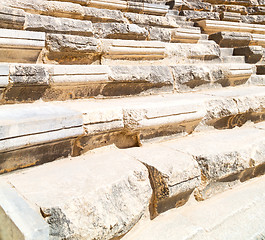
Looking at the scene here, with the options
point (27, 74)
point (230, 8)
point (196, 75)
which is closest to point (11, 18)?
point (27, 74)

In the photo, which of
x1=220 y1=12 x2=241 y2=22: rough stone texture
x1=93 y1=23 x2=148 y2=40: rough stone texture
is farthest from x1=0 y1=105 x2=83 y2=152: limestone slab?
x1=220 y1=12 x2=241 y2=22: rough stone texture

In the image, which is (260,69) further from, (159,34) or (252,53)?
(159,34)

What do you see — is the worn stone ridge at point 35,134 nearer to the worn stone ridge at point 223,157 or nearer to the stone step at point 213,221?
the stone step at point 213,221

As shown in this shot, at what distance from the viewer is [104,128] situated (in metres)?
1.53

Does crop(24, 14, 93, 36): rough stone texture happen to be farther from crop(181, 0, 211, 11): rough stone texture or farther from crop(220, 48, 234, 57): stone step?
crop(181, 0, 211, 11): rough stone texture

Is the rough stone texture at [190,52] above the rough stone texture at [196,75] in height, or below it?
above

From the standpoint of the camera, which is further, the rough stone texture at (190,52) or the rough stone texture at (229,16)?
the rough stone texture at (229,16)

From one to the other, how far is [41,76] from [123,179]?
2.83ft

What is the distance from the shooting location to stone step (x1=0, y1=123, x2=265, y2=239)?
1.04 metres

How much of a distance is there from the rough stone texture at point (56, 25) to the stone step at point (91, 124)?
69 centimetres

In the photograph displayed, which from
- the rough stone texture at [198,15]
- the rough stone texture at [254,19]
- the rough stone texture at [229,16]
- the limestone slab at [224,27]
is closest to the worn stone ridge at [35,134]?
the limestone slab at [224,27]

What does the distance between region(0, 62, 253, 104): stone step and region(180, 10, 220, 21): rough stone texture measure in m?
2.02

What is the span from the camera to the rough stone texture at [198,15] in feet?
14.9

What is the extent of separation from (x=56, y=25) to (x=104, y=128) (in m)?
1.11
